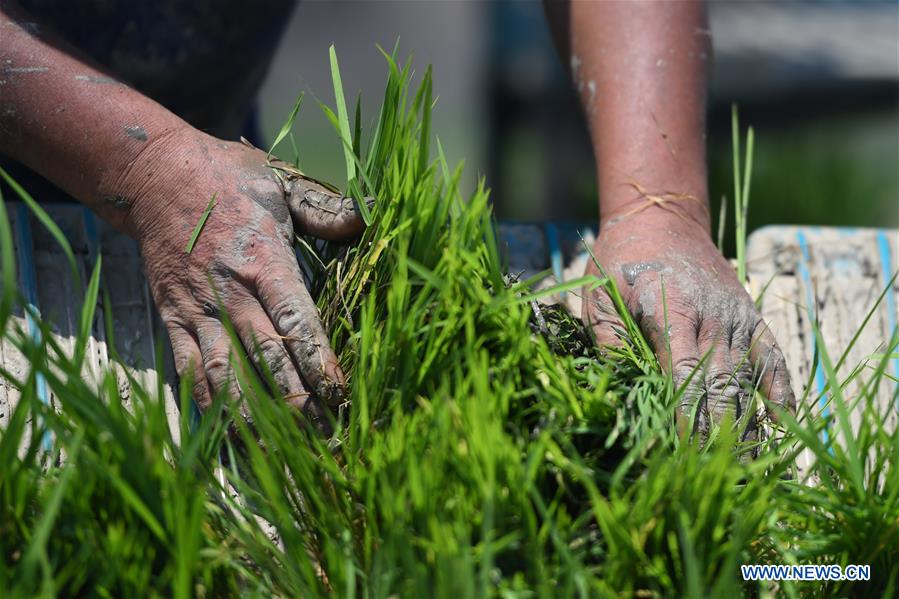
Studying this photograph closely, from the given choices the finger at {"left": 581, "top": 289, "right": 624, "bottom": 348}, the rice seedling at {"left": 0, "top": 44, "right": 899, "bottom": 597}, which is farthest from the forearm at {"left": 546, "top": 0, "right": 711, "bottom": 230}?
the rice seedling at {"left": 0, "top": 44, "right": 899, "bottom": 597}

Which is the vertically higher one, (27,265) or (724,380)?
(27,265)

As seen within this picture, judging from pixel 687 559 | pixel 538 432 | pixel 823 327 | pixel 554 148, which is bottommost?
pixel 687 559

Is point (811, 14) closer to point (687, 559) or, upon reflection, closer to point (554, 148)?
point (554, 148)

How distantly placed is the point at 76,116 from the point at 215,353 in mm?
379

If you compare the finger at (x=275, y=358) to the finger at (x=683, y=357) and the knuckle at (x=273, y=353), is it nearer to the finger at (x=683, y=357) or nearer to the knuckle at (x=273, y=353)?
the knuckle at (x=273, y=353)

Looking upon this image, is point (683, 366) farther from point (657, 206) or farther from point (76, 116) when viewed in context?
point (76, 116)

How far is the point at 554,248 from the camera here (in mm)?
1608

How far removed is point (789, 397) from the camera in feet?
3.93

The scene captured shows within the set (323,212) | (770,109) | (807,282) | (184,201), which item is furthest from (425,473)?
(770,109)

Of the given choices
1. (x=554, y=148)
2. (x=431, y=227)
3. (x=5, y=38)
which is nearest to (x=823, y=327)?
(x=431, y=227)

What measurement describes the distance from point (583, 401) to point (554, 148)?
3398mm

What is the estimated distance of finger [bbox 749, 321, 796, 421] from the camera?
1.19 m

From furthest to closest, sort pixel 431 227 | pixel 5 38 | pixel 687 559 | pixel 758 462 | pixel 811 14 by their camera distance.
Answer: pixel 811 14 < pixel 5 38 < pixel 431 227 < pixel 758 462 < pixel 687 559

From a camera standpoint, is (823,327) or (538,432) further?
(823,327)
